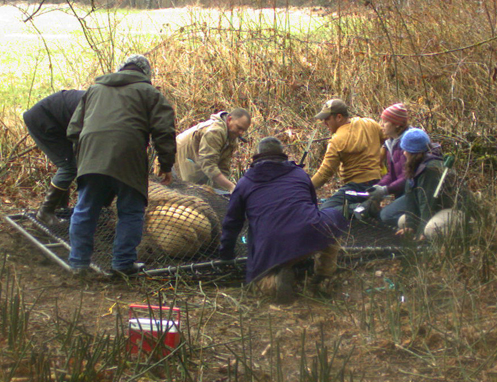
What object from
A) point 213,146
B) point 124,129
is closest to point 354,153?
point 213,146

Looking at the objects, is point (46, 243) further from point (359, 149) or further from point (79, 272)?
point (359, 149)

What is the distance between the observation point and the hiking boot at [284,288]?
4.32 meters

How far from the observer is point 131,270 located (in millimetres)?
4793

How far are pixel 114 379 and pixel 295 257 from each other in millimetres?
1941

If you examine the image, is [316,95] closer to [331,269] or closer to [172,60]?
[172,60]

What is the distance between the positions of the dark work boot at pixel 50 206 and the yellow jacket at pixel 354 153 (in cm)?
228

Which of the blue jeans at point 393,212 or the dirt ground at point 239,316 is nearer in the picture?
the dirt ground at point 239,316

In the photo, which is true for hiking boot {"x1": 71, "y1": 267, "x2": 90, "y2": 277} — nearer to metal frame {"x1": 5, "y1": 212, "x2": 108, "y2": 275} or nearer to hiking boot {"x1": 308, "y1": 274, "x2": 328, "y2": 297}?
metal frame {"x1": 5, "y1": 212, "x2": 108, "y2": 275}

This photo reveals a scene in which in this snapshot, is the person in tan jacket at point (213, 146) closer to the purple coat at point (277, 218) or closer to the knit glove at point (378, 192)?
the knit glove at point (378, 192)

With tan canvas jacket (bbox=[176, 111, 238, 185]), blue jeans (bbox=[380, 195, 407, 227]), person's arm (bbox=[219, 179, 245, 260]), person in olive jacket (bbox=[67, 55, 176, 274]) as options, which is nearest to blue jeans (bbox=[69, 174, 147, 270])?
person in olive jacket (bbox=[67, 55, 176, 274])

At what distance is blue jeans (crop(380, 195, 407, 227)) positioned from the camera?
5.59 m

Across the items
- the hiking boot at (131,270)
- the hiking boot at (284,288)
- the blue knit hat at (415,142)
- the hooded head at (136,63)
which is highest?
the hooded head at (136,63)

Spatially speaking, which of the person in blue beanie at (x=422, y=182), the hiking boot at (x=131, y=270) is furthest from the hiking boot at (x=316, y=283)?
the hiking boot at (x=131, y=270)

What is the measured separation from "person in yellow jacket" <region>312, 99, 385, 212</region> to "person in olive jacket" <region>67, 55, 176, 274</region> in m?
1.89
